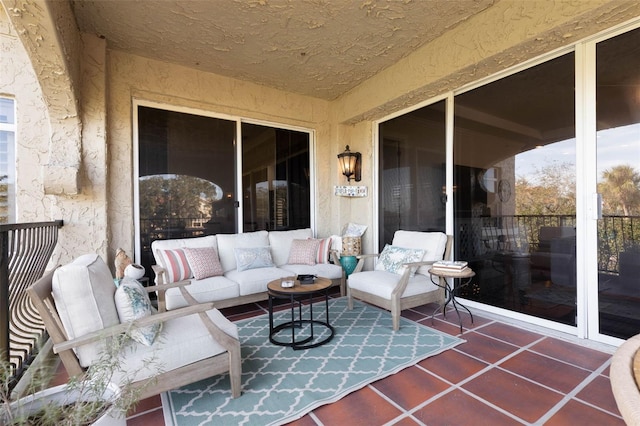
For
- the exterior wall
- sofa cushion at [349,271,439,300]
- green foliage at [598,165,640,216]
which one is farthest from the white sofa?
green foliage at [598,165,640,216]

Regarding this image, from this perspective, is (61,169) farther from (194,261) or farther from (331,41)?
(331,41)

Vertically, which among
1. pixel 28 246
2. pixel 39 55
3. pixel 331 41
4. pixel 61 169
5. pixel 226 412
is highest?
pixel 331 41

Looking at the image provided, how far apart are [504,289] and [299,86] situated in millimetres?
3787

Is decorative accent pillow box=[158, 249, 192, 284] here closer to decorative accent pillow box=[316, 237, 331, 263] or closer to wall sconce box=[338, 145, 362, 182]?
decorative accent pillow box=[316, 237, 331, 263]

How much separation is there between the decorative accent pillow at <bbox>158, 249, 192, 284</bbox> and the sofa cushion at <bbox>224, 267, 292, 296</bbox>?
0.45 meters

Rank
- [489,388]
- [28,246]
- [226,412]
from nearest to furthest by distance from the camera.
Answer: [226,412], [489,388], [28,246]

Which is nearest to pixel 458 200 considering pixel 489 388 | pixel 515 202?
pixel 515 202

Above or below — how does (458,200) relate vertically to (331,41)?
below

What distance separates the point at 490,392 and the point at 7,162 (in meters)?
4.95

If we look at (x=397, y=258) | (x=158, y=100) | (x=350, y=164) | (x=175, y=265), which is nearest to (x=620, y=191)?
(x=397, y=258)

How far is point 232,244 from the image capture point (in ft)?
12.2

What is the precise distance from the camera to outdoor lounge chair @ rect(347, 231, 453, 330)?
2.85m

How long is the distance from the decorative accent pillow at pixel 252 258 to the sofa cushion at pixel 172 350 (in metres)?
1.59

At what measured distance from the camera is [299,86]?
4406mm
